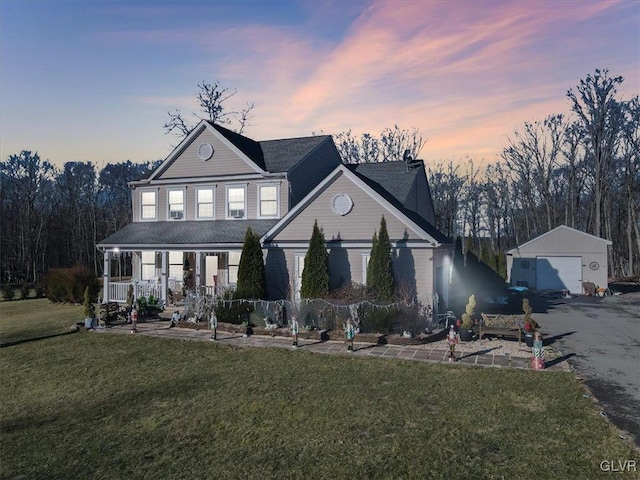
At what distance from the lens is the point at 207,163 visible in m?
25.1

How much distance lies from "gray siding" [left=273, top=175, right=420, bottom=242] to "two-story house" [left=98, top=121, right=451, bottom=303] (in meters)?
0.04

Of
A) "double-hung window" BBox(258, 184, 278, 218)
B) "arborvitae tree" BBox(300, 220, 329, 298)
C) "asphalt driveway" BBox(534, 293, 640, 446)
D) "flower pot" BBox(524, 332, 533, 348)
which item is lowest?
"asphalt driveway" BBox(534, 293, 640, 446)

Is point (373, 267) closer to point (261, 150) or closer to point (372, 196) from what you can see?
point (372, 196)

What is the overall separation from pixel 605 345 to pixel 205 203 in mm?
19983

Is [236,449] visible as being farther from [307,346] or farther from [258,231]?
[258,231]

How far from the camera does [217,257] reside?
2459 centimetres

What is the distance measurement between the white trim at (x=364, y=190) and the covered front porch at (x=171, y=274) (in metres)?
3.38

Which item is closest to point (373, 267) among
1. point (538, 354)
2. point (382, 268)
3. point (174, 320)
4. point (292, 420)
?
point (382, 268)

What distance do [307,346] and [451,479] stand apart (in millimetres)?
8818

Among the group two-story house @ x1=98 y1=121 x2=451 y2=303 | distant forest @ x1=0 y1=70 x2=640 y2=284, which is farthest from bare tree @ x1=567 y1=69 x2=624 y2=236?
two-story house @ x1=98 y1=121 x2=451 y2=303

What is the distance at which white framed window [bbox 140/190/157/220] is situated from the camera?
26.4 metres

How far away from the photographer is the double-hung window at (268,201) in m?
23.9

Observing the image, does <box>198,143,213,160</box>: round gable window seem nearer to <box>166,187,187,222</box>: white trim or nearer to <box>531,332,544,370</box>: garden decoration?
<box>166,187,187,222</box>: white trim

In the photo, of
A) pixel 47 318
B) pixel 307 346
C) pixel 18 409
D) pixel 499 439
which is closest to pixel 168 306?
pixel 47 318
